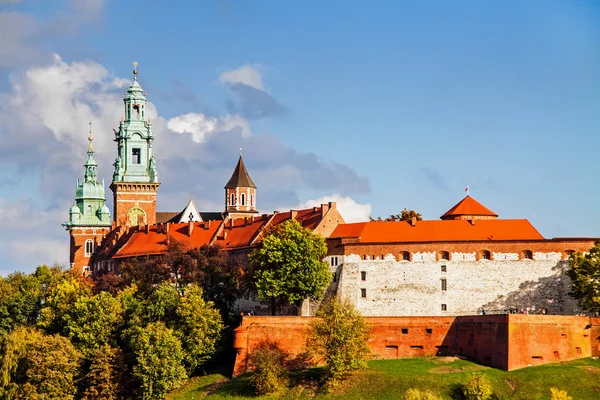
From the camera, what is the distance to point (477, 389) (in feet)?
245

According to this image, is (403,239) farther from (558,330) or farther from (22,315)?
(22,315)

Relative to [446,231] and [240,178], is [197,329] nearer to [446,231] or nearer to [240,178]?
[446,231]

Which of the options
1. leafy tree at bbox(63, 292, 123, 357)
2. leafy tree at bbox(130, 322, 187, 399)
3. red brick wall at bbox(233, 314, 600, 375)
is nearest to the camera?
red brick wall at bbox(233, 314, 600, 375)

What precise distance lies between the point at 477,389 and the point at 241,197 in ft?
204

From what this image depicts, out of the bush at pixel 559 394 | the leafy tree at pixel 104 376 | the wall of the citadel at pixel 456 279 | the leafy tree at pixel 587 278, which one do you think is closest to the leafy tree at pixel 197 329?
the leafy tree at pixel 104 376

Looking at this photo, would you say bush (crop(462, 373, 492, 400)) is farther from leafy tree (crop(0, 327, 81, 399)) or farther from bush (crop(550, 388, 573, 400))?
leafy tree (crop(0, 327, 81, 399))

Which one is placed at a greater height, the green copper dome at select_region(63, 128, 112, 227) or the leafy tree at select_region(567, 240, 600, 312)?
the green copper dome at select_region(63, 128, 112, 227)

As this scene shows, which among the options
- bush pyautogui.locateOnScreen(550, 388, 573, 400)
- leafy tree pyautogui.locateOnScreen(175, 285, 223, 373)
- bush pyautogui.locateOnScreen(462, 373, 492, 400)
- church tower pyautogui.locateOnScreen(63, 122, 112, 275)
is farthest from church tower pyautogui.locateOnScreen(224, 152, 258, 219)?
bush pyautogui.locateOnScreen(550, 388, 573, 400)

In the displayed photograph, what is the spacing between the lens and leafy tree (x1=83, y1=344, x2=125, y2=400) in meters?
82.9

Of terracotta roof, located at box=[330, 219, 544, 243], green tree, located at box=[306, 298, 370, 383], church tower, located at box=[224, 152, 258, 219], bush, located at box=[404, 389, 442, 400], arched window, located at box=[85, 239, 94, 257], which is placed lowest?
bush, located at box=[404, 389, 442, 400]

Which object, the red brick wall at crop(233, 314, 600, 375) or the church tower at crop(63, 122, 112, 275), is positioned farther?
the church tower at crop(63, 122, 112, 275)

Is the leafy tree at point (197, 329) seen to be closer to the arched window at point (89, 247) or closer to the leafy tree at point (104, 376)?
the leafy tree at point (104, 376)

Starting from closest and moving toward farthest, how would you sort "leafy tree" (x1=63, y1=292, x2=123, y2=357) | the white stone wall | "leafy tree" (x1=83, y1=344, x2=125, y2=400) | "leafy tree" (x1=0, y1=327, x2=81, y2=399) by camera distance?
1. "leafy tree" (x1=83, y1=344, x2=125, y2=400)
2. "leafy tree" (x1=0, y1=327, x2=81, y2=399)
3. "leafy tree" (x1=63, y1=292, x2=123, y2=357)
4. the white stone wall

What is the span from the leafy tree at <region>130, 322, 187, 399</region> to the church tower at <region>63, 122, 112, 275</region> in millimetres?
51781
